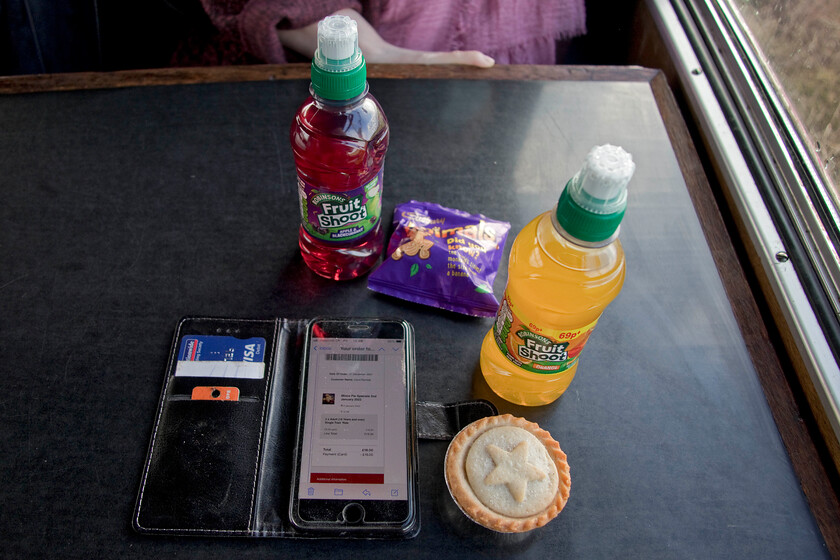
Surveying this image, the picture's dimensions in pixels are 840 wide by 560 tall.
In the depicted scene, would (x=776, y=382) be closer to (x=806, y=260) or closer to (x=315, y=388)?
(x=806, y=260)

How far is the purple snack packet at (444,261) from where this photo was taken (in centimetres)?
81

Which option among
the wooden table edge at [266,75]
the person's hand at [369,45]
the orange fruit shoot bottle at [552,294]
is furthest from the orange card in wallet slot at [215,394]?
the person's hand at [369,45]

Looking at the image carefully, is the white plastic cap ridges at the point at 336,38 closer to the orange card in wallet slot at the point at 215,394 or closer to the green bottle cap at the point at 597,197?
the green bottle cap at the point at 597,197

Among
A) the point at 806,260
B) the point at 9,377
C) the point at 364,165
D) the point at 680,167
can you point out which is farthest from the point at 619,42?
the point at 9,377

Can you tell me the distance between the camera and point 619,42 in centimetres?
140

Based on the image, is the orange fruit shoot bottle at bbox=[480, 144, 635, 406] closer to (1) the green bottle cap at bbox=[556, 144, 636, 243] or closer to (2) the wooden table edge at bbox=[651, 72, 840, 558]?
(1) the green bottle cap at bbox=[556, 144, 636, 243]

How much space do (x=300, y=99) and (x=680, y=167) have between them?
626mm

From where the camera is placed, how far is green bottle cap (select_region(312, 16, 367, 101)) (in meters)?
0.61

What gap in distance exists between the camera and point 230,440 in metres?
0.69

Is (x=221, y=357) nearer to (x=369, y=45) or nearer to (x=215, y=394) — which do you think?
(x=215, y=394)

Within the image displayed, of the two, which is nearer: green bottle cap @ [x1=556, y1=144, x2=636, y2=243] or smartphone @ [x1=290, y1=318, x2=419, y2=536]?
green bottle cap @ [x1=556, y1=144, x2=636, y2=243]

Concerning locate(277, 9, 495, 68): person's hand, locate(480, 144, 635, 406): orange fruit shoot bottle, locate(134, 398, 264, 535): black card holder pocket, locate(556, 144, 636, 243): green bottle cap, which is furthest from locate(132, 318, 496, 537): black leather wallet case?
locate(277, 9, 495, 68): person's hand

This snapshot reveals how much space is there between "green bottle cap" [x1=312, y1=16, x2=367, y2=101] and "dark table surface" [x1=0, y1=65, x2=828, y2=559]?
0.93ft

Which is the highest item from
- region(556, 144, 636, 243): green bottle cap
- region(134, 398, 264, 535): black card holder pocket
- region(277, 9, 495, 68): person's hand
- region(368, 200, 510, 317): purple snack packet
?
region(556, 144, 636, 243): green bottle cap
